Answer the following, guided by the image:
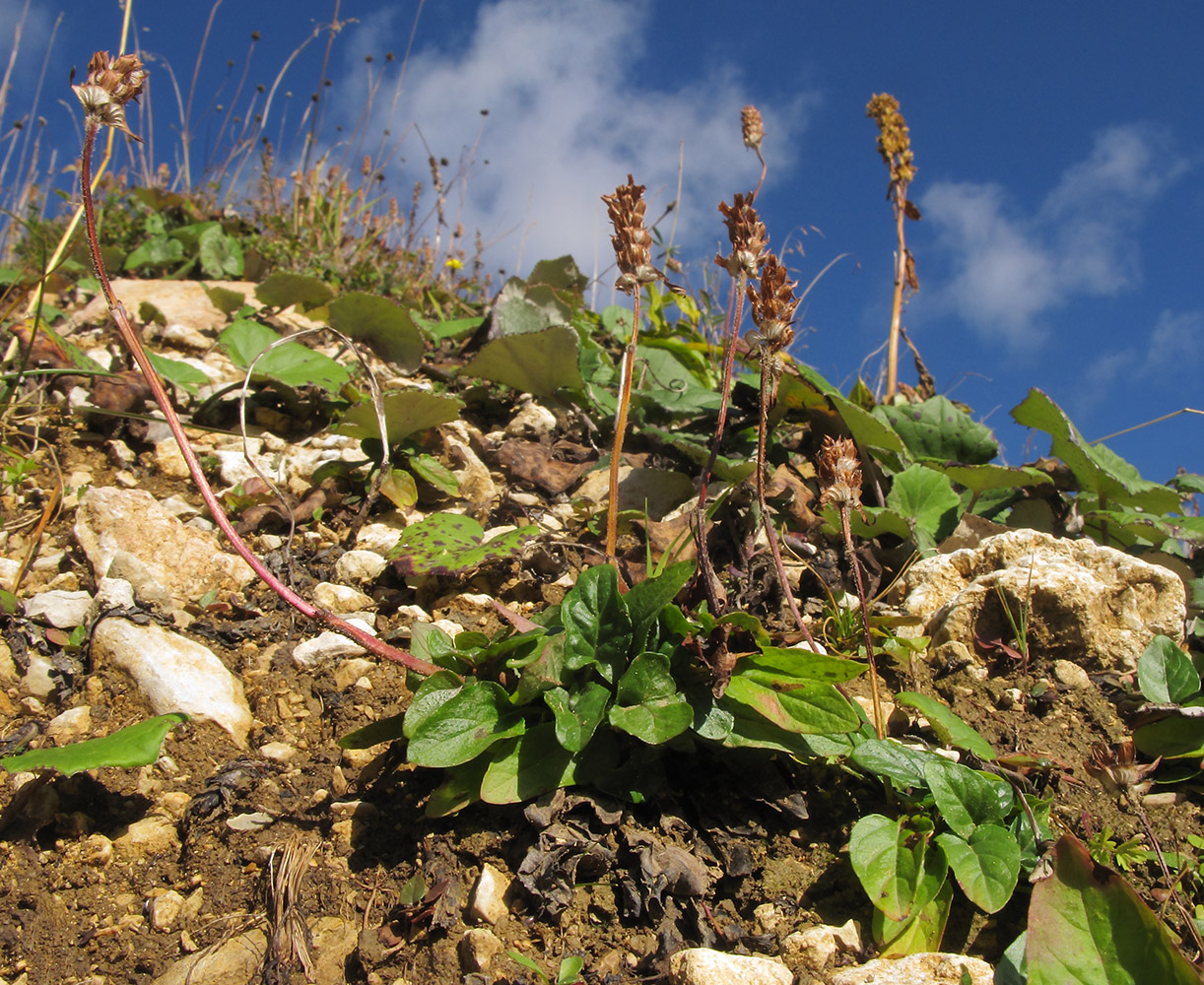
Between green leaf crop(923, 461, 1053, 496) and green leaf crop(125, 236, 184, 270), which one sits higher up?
green leaf crop(923, 461, 1053, 496)

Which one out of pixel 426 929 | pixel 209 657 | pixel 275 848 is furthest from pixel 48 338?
pixel 426 929

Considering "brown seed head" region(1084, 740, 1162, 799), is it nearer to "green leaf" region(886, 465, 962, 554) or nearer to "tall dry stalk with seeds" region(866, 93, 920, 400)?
"green leaf" region(886, 465, 962, 554)

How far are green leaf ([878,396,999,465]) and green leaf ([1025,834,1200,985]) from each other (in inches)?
70.3

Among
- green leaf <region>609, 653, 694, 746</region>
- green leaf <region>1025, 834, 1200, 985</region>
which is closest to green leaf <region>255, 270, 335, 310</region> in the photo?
green leaf <region>609, 653, 694, 746</region>

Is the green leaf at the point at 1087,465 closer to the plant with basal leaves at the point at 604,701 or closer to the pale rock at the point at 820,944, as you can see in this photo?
the plant with basal leaves at the point at 604,701

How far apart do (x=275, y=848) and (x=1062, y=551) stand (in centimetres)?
195

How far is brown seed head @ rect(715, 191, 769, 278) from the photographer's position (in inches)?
55.1

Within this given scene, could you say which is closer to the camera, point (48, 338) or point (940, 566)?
point (940, 566)

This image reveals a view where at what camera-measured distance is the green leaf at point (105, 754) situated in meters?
1.22

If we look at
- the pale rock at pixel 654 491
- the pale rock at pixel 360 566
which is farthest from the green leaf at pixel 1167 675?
the pale rock at pixel 360 566

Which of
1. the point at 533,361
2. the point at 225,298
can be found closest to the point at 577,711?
the point at 533,361

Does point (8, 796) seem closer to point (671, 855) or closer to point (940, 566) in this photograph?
point (671, 855)

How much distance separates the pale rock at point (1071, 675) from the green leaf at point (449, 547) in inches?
50.7

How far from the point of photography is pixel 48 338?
286 centimetres
